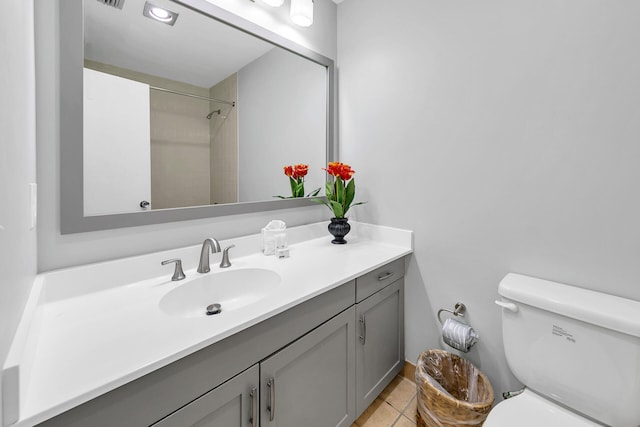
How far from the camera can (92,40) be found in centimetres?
99

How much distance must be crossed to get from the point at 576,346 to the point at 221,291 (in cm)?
134

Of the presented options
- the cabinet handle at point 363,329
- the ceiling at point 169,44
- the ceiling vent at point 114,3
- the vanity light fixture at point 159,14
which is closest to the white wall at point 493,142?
the cabinet handle at point 363,329

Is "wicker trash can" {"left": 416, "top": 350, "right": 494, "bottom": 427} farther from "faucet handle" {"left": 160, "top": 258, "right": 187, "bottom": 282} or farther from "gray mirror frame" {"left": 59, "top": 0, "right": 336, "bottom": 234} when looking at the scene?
"gray mirror frame" {"left": 59, "top": 0, "right": 336, "bottom": 234}

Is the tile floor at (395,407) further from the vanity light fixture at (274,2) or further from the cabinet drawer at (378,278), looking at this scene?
the vanity light fixture at (274,2)

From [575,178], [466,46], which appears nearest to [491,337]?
[575,178]

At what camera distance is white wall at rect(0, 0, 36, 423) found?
0.51m

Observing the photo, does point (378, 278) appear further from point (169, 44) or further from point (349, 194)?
point (169, 44)

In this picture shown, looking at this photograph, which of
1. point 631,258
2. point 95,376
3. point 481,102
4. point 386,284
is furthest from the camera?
point 386,284

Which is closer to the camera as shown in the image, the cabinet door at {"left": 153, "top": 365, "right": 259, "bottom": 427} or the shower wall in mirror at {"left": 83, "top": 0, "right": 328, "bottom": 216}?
the cabinet door at {"left": 153, "top": 365, "right": 259, "bottom": 427}

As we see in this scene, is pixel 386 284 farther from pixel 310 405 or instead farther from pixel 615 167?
pixel 615 167

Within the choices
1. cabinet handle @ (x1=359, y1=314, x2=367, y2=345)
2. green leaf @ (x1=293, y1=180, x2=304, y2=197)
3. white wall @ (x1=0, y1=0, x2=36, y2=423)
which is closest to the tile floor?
cabinet handle @ (x1=359, y1=314, x2=367, y2=345)

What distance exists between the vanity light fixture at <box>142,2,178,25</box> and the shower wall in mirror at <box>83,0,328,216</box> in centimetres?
2

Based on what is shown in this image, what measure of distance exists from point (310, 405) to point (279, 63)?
172 cm

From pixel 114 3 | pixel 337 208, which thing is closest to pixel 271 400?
pixel 337 208
